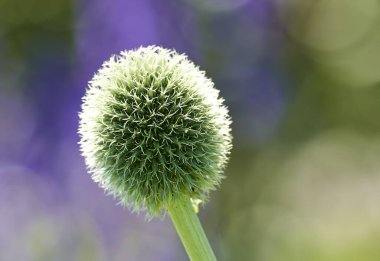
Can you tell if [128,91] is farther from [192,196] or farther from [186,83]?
[192,196]

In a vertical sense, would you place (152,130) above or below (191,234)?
above

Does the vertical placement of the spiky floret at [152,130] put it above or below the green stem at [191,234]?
above

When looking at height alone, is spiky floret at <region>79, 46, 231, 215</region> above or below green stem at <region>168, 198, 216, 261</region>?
above

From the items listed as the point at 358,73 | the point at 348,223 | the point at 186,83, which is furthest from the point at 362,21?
the point at 186,83
